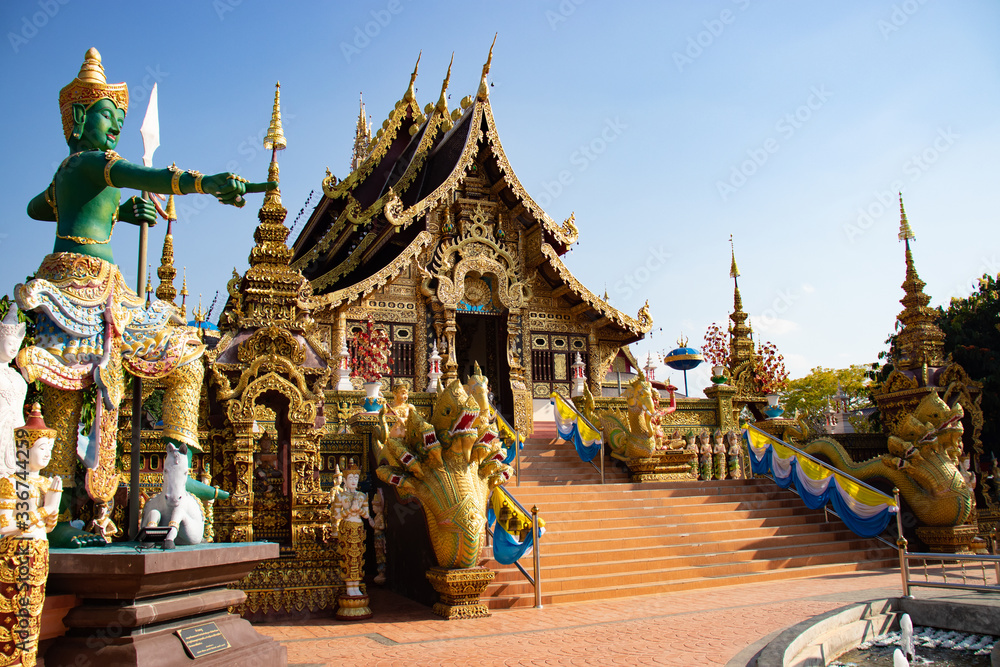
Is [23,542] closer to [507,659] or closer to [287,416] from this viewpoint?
[507,659]

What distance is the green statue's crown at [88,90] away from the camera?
4844 mm

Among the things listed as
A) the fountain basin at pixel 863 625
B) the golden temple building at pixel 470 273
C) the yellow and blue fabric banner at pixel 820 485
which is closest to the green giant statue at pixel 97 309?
the fountain basin at pixel 863 625

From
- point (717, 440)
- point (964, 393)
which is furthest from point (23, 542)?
point (964, 393)

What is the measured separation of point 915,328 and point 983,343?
4.21m

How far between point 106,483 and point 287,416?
14.7ft

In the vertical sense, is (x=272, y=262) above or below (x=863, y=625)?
above

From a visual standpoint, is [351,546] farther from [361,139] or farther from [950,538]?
[361,139]

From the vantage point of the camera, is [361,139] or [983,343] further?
[361,139]

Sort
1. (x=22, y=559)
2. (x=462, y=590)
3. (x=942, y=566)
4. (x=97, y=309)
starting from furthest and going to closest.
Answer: (x=462, y=590) → (x=942, y=566) → (x=97, y=309) → (x=22, y=559)

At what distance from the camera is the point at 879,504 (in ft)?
36.7

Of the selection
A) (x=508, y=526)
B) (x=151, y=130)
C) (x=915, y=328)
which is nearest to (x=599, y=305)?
(x=915, y=328)

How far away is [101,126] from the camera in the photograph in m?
4.87

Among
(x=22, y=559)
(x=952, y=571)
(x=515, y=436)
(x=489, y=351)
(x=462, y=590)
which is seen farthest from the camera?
(x=489, y=351)

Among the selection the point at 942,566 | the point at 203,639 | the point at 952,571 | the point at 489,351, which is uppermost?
the point at 489,351
